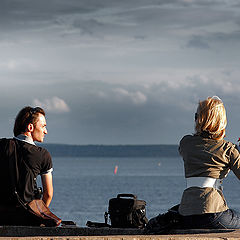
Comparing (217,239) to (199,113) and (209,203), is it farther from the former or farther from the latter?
Result: (199,113)

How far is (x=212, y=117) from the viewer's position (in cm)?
622

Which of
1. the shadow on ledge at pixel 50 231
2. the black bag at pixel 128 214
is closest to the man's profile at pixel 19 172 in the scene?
the shadow on ledge at pixel 50 231

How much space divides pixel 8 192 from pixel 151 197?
54.6m

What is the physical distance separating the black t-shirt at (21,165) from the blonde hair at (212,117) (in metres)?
1.59

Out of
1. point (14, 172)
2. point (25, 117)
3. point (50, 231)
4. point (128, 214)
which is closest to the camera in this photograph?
point (50, 231)

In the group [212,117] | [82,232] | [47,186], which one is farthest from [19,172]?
[212,117]

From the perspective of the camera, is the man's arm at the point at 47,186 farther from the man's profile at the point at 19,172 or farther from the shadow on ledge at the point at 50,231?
the shadow on ledge at the point at 50,231

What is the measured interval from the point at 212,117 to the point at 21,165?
1852 mm

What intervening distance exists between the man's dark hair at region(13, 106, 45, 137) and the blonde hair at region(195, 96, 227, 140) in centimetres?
163

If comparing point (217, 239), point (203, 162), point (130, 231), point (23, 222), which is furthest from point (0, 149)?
point (217, 239)

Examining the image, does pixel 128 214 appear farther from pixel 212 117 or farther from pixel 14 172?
pixel 212 117

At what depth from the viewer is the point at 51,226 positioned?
Result: 689 cm

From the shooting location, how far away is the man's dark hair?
280 inches

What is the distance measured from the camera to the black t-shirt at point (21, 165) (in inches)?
272
